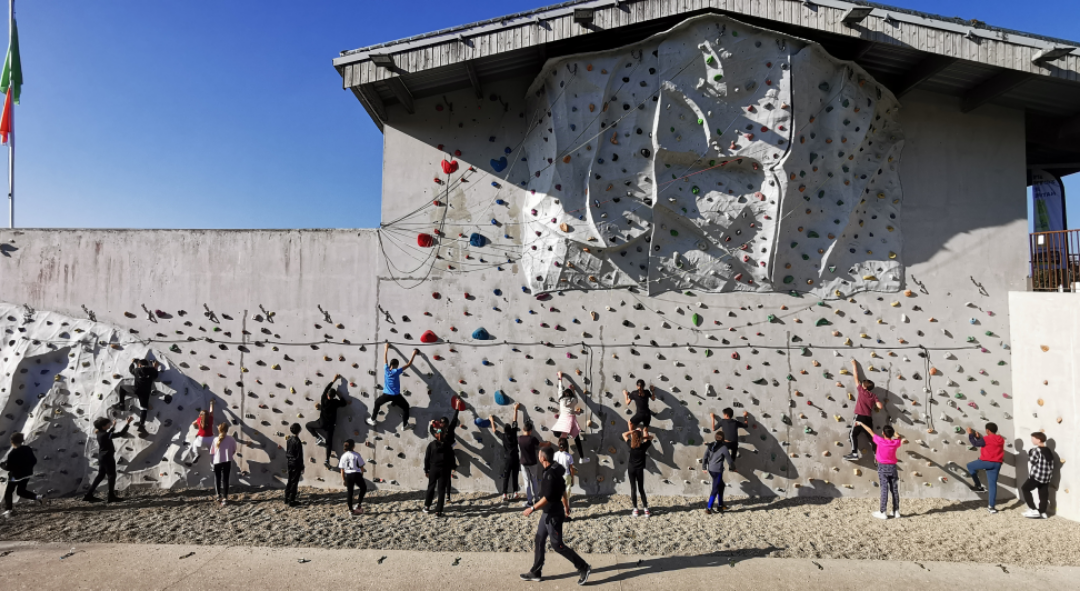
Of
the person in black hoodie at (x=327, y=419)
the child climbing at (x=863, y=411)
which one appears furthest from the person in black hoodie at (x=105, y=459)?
the child climbing at (x=863, y=411)

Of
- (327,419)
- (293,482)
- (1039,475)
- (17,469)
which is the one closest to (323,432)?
(327,419)

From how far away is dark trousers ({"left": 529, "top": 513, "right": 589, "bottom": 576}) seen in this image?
6.04m

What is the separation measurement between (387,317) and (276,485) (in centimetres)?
345

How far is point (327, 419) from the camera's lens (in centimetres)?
955

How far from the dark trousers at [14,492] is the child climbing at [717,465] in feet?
30.7

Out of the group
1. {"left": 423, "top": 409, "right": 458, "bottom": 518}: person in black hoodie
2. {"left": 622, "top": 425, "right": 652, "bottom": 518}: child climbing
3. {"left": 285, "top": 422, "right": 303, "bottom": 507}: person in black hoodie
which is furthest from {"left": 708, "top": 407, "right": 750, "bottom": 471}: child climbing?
{"left": 285, "top": 422, "right": 303, "bottom": 507}: person in black hoodie

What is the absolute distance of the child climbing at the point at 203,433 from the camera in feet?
31.2

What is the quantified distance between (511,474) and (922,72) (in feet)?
31.1

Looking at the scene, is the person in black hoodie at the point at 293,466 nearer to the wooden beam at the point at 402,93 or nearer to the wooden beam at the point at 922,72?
the wooden beam at the point at 402,93

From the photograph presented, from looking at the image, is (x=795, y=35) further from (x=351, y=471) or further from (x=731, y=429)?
(x=351, y=471)

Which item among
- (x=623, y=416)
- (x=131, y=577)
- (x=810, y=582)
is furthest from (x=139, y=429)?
(x=810, y=582)

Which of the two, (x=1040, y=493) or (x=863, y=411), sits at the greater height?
(x=863, y=411)

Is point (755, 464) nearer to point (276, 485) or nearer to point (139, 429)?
point (276, 485)

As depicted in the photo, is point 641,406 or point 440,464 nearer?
point 440,464
